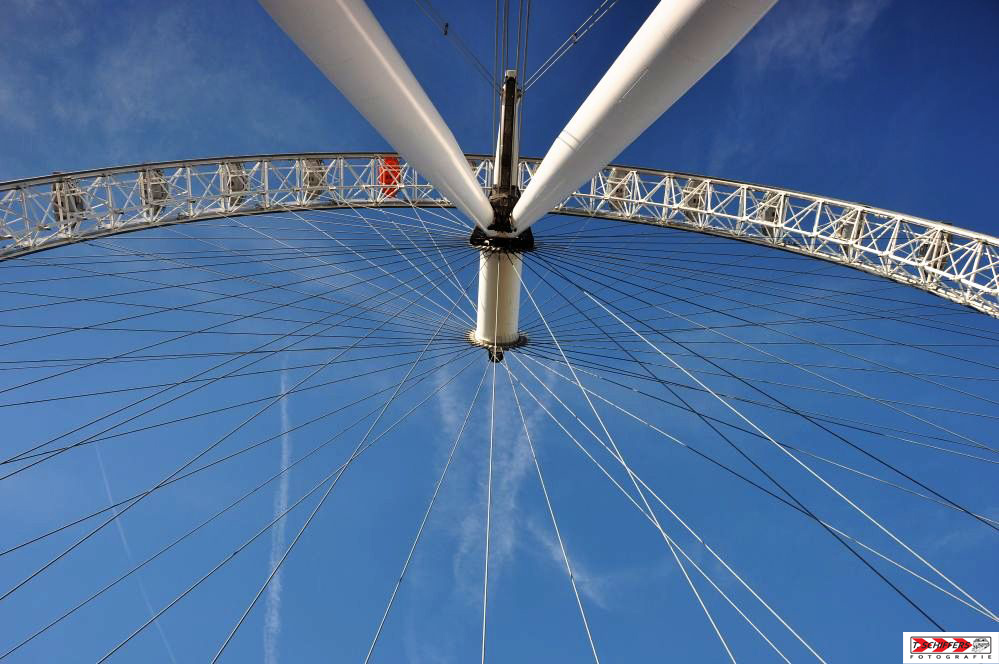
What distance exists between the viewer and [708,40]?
367cm

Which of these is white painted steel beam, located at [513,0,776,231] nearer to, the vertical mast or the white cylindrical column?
the vertical mast

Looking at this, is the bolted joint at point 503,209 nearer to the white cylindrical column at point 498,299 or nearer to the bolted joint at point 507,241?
the bolted joint at point 507,241

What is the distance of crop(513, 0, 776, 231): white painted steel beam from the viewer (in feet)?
11.6

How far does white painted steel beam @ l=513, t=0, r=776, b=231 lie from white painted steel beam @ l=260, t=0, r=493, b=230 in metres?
1.50

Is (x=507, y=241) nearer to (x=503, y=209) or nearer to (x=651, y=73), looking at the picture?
(x=503, y=209)

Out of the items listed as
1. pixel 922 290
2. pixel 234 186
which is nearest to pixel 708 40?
pixel 922 290

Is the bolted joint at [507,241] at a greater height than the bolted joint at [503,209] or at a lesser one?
lesser
